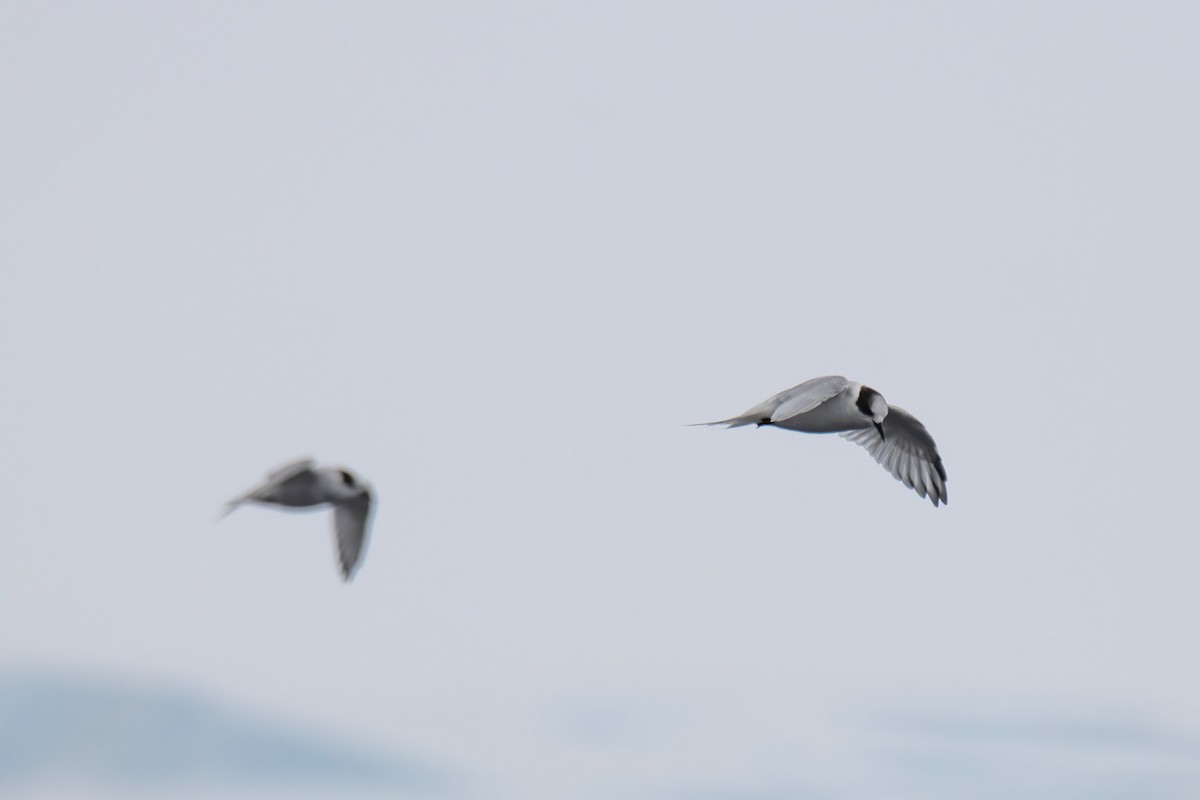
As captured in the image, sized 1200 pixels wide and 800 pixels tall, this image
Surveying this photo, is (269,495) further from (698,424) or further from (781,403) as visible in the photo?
(781,403)

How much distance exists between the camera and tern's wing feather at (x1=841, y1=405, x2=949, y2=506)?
2191cm

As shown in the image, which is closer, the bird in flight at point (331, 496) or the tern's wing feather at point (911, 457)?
the bird in flight at point (331, 496)

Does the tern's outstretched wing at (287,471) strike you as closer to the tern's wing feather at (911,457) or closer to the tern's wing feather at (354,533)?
the tern's wing feather at (354,533)

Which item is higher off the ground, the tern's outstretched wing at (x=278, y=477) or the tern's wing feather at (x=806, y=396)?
the tern's wing feather at (x=806, y=396)

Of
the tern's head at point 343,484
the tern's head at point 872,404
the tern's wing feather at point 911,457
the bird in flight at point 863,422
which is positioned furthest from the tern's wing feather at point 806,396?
the tern's head at point 343,484

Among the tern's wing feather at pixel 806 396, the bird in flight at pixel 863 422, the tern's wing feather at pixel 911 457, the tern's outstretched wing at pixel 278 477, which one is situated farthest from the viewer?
the tern's wing feather at pixel 911 457

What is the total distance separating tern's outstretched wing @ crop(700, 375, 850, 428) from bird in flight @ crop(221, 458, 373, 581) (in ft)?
14.2

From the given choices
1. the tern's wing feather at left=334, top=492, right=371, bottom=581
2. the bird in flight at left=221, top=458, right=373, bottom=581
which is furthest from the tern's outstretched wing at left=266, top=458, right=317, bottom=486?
the tern's wing feather at left=334, top=492, right=371, bottom=581

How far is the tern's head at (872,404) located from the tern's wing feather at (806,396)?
45 centimetres

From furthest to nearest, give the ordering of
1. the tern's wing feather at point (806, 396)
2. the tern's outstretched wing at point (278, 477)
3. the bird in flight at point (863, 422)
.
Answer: the bird in flight at point (863, 422) < the tern's wing feather at point (806, 396) < the tern's outstretched wing at point (278, 477)

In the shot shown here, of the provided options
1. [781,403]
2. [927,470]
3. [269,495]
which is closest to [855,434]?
[927,470]

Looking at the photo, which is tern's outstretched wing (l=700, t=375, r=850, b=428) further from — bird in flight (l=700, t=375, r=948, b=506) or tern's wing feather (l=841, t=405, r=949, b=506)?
tern's wing feather (l=841, t=405, r=949, b=506)

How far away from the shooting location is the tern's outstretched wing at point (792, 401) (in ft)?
60.6

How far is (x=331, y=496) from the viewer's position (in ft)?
55.0
